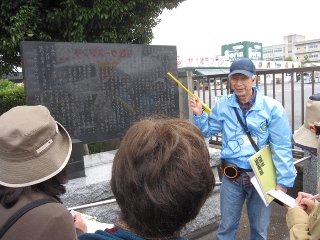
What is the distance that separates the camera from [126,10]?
4.88 meters

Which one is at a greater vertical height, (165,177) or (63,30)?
(63,30)

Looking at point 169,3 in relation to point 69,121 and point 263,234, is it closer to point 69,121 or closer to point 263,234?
point 69,121

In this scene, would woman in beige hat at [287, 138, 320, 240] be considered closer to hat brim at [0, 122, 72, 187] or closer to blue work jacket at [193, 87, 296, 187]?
blue work jacket at [193, 87, 296, 187]

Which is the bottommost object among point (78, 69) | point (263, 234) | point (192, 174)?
point (263, 234)

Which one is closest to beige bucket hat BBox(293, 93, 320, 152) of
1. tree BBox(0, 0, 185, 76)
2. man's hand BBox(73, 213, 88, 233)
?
man's hand BBox(73, 213, 88, 233)

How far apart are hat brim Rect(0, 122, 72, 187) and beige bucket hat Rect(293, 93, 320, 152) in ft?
6.08

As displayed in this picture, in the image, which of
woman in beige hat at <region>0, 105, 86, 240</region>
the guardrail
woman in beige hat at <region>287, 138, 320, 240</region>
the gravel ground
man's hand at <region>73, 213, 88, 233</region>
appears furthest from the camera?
the guardrail

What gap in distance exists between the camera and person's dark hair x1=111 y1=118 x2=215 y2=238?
2.91 ft

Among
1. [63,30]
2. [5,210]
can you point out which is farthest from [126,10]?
[5,210]

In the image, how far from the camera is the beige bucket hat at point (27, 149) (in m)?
1.24

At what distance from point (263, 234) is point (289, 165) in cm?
62

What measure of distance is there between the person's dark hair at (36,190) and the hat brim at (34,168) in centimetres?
3

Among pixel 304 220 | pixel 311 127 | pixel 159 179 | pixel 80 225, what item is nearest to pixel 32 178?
→ pixel 80 225

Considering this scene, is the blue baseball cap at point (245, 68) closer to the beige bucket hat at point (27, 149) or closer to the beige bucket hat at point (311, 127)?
the beige bucket hat at point (311, 127)
